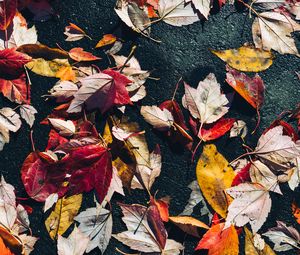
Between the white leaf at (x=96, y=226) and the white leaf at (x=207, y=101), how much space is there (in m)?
0.46

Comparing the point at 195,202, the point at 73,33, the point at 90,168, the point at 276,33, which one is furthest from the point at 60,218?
the point at 276,33

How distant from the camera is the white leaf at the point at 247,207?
1.68m

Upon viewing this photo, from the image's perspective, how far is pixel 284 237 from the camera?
5.72ft

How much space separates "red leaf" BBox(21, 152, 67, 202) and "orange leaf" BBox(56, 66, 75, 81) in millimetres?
295

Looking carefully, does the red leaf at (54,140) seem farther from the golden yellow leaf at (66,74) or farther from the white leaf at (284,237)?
the white leaf at (284,237)

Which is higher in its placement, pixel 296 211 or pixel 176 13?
pixel 176 13

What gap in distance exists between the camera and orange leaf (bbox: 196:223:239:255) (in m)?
1.66

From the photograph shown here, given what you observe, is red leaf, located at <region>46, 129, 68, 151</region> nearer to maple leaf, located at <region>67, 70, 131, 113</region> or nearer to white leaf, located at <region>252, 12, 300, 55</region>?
maple leaf, located at <region>67, 70, 131, 113</region>

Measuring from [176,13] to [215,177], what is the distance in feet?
2.00

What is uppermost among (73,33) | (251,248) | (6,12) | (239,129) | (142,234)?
(6,12)

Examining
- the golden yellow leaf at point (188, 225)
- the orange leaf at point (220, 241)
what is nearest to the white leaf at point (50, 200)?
the golden yellow leaf at point (188, 225)

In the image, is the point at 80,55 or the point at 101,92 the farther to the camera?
the point at 80,55

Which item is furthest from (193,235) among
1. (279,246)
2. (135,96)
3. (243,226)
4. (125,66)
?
(125,66)

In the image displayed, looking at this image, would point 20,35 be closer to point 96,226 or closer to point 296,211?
point 96,226
